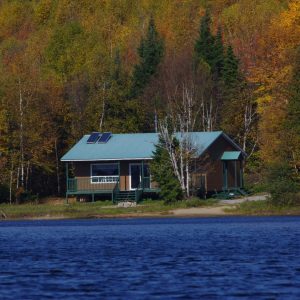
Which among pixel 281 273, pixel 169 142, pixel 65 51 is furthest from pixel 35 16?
pixel 281 273

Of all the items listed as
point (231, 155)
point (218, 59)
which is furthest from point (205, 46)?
point (231, 155)

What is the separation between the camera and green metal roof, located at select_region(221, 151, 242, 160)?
7556 centimetres

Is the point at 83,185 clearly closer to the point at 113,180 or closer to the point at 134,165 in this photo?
the point at 113,180

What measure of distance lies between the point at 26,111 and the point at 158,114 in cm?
1147

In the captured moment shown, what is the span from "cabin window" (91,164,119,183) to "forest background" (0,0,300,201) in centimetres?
549

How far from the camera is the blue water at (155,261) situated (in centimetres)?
→ 2780

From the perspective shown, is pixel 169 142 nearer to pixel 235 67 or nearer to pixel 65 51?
pixel 235 67

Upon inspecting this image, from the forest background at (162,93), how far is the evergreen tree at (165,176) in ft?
19.3

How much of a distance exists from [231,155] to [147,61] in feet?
88.7

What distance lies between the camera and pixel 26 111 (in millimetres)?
80688

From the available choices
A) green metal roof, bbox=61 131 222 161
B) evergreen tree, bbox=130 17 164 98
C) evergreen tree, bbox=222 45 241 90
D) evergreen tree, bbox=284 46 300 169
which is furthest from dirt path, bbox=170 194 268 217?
evergreen tree, bbox=130 17 164 98

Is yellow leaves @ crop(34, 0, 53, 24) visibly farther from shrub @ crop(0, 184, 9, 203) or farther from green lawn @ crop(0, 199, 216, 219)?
green lawn @ crop(0, 199, 216, 219)

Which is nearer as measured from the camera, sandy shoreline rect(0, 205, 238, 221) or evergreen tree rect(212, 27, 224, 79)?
sandy shoreline rect(0, 205, 238, 221)

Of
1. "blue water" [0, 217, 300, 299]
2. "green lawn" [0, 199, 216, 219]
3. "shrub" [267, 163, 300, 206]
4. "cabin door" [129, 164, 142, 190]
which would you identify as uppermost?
"cabin door" [129, 164, 142, 190]
